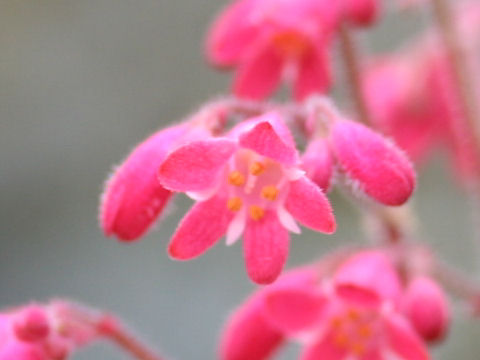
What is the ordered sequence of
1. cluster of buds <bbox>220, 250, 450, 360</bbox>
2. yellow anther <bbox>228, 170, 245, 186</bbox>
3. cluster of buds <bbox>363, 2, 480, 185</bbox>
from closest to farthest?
yellow anther <bbox>228, 170, 245, 186</bbox> < cluster of buds <bbox>220, 250, 450, 360</bbox> < cluster of buds <bbox>363, 2, 480, 185</bbox>

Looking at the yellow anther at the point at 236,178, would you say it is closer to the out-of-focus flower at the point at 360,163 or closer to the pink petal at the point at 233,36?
the out-of-focus flower at the point at 360,163

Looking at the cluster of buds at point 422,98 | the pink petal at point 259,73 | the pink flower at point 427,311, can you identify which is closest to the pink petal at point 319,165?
the pink flower at point 427,311

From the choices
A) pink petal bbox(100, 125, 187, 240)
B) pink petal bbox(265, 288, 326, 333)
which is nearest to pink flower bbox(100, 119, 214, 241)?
pink petal bbox(100, 125, 187, 240)

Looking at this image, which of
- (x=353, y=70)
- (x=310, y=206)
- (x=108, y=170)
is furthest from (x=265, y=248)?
(x=108, y=170)

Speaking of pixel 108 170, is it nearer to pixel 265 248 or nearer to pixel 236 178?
pixel 236 178

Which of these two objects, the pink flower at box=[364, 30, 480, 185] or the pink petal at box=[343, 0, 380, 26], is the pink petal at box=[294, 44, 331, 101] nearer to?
the pink petal at box=[343, 0, 380, 26]
